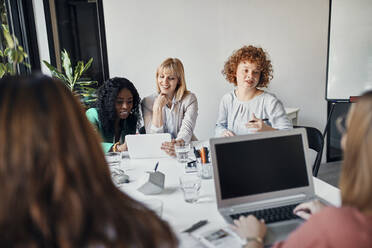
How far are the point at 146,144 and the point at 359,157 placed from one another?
1253mm

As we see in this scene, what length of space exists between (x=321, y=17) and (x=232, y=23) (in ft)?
3.20

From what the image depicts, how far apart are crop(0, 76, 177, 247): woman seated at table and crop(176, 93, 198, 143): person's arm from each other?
1495mm

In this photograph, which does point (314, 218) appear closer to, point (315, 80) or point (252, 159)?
point (252, 159)

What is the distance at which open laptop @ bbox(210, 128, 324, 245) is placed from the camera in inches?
41.9

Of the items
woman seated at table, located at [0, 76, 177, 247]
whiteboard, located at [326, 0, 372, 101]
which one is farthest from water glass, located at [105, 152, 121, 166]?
whiteboard, located at [326, 0, 372, 101]

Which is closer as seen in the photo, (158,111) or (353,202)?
(353,202)

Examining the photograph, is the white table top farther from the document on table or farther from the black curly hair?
the black curly hair

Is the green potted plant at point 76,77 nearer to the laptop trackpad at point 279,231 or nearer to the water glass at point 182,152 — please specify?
the water glass at point 182,152

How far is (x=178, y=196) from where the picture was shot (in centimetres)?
128

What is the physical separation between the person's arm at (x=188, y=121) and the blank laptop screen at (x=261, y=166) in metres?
1.02

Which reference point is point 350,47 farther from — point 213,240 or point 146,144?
point 213,240

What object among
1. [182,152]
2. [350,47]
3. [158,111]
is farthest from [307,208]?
[350,47]

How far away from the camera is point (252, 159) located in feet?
3.58

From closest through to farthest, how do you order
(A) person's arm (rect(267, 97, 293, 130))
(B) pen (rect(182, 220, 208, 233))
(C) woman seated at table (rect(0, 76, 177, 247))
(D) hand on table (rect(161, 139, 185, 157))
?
(C) woman seated at table (rect(0, 76, 177, 247)), (B) pen (rect(182, 220, 208, 233)), (D) hand on table (rect(161, 139, 185, 157)), (A) person's arm (rect(267, 97, 293, 130))
